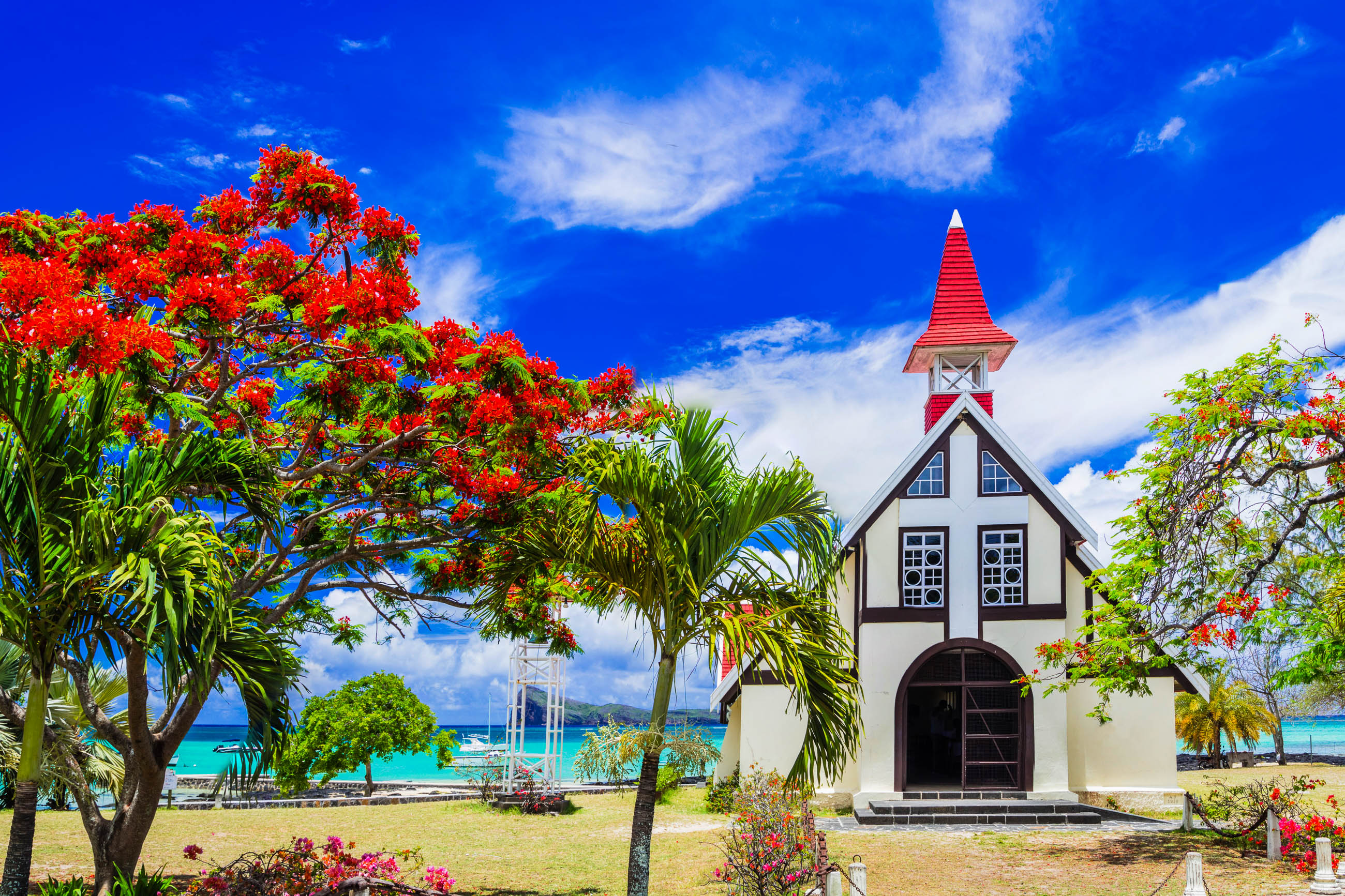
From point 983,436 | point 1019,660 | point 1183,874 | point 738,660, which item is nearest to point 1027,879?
point 1183,874

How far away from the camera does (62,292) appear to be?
8.07m

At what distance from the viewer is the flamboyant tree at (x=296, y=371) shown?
28.3 feet

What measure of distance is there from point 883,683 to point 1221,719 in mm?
23302

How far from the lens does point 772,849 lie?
31.8 feet

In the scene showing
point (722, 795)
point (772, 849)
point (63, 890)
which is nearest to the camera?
point (63, 890)

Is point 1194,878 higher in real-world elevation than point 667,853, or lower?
higher

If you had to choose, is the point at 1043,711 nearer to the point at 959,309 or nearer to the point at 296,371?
the point at 959,309

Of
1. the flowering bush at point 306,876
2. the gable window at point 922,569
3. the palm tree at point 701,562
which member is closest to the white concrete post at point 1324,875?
the palm tree at point 701,562

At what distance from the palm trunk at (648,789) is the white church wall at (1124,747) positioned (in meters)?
13.2

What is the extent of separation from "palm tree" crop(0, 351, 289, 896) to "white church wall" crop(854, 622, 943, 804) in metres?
14.4

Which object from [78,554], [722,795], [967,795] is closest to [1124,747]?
[967,795]

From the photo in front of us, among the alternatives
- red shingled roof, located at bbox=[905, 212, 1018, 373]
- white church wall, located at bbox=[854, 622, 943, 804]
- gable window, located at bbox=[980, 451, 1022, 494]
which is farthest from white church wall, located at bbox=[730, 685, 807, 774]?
red shingled roof, located at bbox=[905, 212, 1018, 373]

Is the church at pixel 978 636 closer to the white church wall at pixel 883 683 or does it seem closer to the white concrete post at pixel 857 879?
the white church wall at pixel 883 683

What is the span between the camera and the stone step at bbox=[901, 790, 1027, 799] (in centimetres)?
1864
